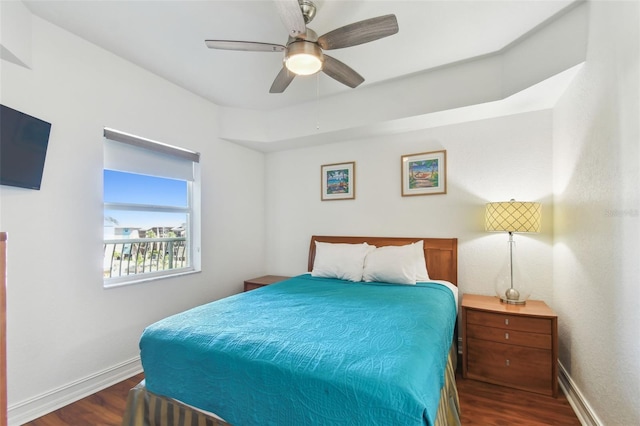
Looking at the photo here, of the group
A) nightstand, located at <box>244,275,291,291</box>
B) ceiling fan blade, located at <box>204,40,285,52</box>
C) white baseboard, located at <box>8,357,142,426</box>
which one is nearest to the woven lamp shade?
ceiling fan blade, located at <box>204,40,285,52</box>

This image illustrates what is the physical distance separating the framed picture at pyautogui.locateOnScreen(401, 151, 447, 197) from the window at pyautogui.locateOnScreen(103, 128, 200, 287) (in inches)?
91.7

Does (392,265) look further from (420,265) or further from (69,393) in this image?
(69,393)

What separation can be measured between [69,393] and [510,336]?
3.34 m

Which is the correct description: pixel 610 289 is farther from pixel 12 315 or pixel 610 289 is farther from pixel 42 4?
pixel 42 4

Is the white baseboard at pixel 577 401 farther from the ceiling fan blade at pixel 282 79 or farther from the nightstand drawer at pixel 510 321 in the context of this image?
the ceiling fan blade at pixel 282 79

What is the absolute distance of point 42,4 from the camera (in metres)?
1.85

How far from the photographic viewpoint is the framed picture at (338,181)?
3508mm

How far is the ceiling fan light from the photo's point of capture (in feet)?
5.51

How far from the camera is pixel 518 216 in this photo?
93.6 inches

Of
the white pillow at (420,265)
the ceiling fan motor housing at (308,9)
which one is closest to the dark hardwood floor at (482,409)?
the white pillow at (420,265)

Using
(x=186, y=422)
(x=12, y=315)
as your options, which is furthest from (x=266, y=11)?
(x=12, y=315)

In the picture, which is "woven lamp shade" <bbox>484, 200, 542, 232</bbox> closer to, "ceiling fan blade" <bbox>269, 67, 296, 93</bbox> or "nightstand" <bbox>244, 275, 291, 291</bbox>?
"ceiling fan blade" <bbox>269, 67, 296, 93</bbox>

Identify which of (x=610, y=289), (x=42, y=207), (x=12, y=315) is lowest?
(x=12, y=315)

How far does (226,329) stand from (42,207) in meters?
1.63
